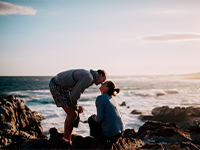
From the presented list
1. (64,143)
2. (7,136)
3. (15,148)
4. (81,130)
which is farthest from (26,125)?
(64,143)

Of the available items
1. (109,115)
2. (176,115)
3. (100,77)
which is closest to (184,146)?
(109,115)

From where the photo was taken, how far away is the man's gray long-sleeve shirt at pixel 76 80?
3.42 m

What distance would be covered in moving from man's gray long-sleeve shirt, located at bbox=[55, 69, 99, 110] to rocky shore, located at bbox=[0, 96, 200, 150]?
844mm

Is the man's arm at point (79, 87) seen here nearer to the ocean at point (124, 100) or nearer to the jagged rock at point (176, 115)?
the ocean at point (124, 100)

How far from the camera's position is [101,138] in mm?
3658

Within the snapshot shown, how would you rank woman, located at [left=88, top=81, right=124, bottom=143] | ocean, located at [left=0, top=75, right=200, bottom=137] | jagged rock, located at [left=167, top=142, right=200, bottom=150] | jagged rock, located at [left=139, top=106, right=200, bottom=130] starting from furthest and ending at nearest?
1. ocean, located at [left=0, top=75, right=200, bottom=137]
2. jagged rock, located at [left=139, top=106, right=200, bottom=130]
3. jagged rock, located at [left=167, top=142, right=200, bottom=150]
4. woman, located at [left=88, top=81, right=124, bottom=143]

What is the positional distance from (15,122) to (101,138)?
16.2ft

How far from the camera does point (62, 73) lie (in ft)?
12.4

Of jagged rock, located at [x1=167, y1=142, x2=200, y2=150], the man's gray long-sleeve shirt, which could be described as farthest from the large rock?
jagged rock, located at [x1=167, y1=142, x2=200, y2=150]

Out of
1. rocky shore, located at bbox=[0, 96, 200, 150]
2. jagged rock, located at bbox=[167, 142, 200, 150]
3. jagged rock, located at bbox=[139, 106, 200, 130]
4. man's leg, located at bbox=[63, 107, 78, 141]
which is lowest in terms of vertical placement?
jagged rock, located at bbox=[139, 106, 200, 130]

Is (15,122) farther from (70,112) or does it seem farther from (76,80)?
(76,80)

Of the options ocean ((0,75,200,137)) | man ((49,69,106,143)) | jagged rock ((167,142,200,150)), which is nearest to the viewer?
jagged rock ((167,142,200,150))

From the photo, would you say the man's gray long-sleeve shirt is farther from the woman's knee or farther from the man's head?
the woman's knee

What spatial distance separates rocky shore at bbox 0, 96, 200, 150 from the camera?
12.1 feet
